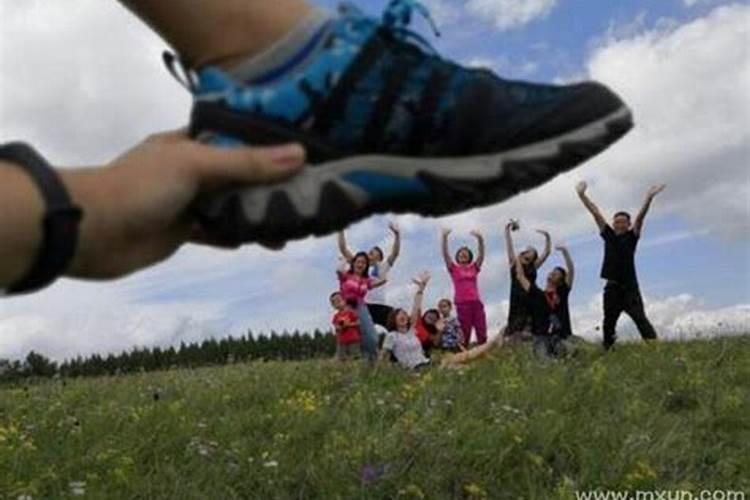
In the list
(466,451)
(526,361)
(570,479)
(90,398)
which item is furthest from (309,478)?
(526,361)

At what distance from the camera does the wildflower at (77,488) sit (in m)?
5.14

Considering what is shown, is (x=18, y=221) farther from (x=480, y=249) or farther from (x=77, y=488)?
(x=480, y=249)

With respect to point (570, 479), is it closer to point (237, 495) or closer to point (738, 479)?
point (738, 479)

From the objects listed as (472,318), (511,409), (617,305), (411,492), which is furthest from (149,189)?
(472,318)

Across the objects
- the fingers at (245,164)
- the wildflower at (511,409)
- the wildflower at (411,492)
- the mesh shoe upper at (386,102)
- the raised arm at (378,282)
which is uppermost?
the raised arm at (378,282)

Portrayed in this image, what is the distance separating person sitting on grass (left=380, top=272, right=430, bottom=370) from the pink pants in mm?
1177

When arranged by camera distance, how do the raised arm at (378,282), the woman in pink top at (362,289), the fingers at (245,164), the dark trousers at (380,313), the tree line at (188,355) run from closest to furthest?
the fingers at (245,164) → the woman in pink top at (362,289) → the dark trousers at (380,313) → the raised arm at (378,282) → the tree line at (188,355)

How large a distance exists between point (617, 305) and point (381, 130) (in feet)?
34.1

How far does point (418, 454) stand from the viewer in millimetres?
5883

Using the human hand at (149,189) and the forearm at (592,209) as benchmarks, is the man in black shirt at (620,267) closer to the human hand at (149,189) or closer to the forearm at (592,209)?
the forearm at (592,209)

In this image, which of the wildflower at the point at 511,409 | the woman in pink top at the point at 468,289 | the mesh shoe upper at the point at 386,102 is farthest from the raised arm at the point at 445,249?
the mesh shoe upper at the point at 386,102

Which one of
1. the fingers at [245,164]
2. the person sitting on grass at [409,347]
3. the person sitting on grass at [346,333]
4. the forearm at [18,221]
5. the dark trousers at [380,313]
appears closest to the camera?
the forearm at [18,221]

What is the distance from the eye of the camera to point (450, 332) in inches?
514

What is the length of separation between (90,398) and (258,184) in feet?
23.6
